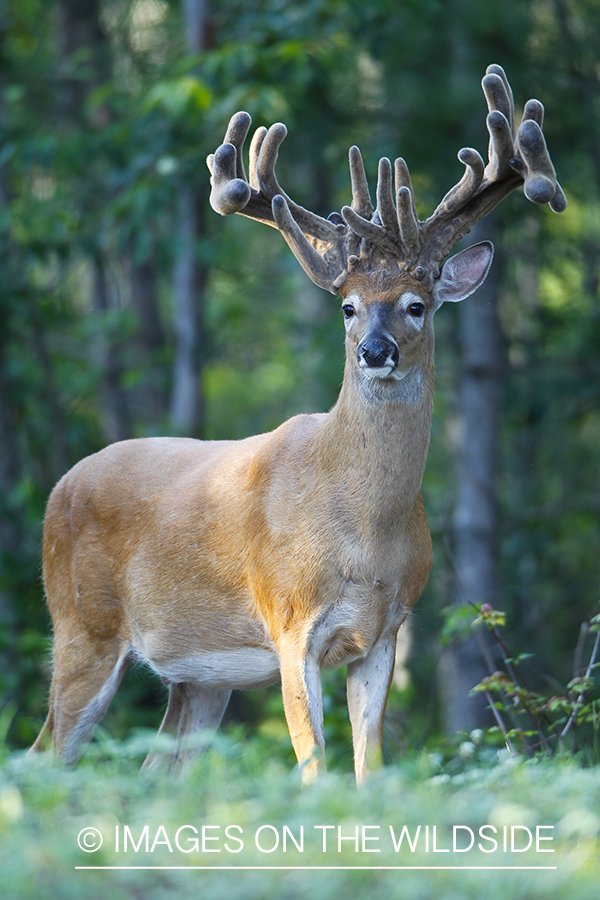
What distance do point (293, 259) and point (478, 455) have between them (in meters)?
2.58

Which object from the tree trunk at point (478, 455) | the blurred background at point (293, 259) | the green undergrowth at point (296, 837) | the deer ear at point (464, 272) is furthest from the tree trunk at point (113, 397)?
the green undergrowth at point (296, 837)

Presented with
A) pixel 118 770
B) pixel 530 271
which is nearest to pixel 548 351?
pixel 530 271

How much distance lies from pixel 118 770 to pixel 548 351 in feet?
29.6

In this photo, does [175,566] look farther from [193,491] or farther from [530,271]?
[530,271]

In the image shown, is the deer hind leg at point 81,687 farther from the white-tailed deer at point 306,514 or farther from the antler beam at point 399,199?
the antler beam at point 399,199

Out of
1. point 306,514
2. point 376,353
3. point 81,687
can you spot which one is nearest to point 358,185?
point 376,353

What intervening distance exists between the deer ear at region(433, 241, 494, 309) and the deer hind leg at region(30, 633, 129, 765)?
2268 mm

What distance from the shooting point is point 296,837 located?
10.0 feet

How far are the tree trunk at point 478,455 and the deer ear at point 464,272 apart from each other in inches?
214

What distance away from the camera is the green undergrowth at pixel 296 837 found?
2.82 meters

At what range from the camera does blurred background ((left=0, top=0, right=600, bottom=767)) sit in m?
9.41

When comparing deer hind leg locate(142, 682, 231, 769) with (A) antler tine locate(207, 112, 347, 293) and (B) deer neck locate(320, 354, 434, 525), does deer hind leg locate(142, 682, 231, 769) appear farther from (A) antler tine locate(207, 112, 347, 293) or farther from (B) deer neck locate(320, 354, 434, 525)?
(A) antler tine locate(207, 112, 347, 293)

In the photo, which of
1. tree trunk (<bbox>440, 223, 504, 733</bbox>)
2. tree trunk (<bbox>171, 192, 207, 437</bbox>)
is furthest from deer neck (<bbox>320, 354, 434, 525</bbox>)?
tree trunk (<bbox>440, 223, 504, 733</bbox>)

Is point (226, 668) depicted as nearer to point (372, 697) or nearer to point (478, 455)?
point (372, 697)
